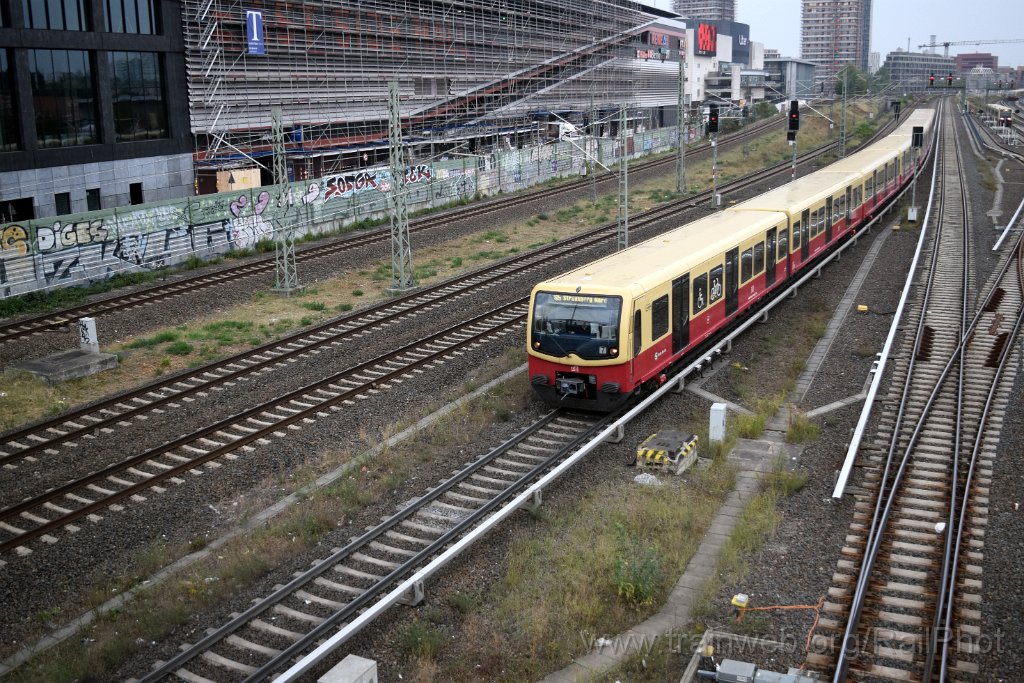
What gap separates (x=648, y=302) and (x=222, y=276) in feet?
53.4

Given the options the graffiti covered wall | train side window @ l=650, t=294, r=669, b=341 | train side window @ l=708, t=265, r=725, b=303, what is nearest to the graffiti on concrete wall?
the graffiti covered wall

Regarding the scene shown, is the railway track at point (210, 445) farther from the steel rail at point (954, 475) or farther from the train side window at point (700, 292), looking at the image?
the steel rail at point (954, 475)

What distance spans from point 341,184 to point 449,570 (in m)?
27.7

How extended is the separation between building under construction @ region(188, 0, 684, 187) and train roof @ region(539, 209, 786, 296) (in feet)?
48.0

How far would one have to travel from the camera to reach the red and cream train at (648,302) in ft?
48.3

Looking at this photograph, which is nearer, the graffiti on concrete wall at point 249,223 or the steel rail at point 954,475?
the steel rail at point 954,475

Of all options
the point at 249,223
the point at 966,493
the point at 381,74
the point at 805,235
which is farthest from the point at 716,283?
the point at 381,74

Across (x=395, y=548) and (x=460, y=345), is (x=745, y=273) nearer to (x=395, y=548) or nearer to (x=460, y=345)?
(x=460, y=345)

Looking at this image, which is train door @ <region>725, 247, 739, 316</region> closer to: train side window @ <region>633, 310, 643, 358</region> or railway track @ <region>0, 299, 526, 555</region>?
train side window @ <region>633, 310, 643, 358</region>

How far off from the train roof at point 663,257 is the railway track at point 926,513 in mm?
4007

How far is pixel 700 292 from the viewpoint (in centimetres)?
1727

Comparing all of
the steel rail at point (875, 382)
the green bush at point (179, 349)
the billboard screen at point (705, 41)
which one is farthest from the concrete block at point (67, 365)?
the billboard screen at point (705, 41)

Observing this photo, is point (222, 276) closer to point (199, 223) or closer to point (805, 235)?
point (199, 223)

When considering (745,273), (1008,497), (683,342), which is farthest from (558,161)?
(1008,497)
